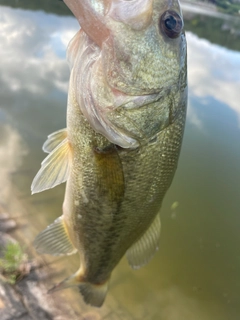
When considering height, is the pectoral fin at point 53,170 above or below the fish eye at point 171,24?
below

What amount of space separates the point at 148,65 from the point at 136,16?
0.19 metres

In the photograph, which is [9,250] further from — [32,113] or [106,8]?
[32,113]

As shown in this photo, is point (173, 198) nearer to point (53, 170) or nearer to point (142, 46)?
point (53, 170)

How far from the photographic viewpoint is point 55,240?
6.48ft

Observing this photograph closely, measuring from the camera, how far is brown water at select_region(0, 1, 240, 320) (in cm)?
414

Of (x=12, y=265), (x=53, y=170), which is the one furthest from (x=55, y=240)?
(x=12, y=265)

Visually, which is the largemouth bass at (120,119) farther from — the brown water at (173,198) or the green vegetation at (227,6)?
Answer: the green vegetation at (227,6)

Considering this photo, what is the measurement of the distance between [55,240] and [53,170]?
541 millimetres

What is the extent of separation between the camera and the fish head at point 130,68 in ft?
4.07

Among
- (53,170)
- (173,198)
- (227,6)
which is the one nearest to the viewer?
(53,170)

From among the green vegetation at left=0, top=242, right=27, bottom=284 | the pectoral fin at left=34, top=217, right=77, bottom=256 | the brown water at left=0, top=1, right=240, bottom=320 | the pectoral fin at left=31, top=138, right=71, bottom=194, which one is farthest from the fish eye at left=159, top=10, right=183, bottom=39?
the brown water at left=0, top=1, right=240, bottom=320

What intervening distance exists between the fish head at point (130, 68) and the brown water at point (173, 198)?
2.81m

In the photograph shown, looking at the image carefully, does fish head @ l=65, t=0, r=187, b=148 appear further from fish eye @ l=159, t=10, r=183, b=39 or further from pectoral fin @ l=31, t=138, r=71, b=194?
pectoral fin @ l=31, t=138, r=71, b=194

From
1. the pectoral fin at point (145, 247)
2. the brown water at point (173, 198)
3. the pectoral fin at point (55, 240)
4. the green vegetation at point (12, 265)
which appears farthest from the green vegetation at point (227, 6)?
the pectoral fin at point (55, 240)
